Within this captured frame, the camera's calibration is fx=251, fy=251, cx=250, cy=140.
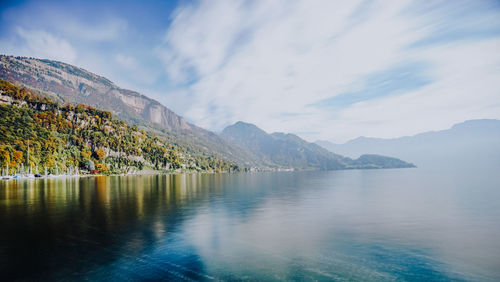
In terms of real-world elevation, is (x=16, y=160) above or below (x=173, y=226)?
above

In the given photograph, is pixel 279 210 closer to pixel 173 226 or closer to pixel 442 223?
pixel 173 226

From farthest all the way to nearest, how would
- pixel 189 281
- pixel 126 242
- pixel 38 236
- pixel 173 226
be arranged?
pixel 173 226 < pixel 38 236 < pixel 126 242 < pixel 189 281

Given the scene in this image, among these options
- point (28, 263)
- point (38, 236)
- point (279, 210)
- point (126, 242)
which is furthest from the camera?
point (279, 210)

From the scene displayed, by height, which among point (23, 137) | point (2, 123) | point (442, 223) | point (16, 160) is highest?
point (2, 123)

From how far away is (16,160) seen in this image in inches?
6585

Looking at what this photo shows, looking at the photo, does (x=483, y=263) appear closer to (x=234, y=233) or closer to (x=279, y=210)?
(x=234, y=233)

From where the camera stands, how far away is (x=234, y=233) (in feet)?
123

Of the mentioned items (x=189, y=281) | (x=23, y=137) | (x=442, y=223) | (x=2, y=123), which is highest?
(x=2, y=123)

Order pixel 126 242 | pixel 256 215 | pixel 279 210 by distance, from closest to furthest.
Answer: pixel 126 242
pixel 256 215
pixel 279 210

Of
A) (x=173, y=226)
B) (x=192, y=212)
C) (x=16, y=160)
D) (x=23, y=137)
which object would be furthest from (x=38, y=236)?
(x=23, y=137)

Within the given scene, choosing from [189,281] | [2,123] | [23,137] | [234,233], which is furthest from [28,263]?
[2,123]

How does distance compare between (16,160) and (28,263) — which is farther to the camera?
(16,160)

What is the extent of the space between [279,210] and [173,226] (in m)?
25.7

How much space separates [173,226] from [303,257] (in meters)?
22.4
